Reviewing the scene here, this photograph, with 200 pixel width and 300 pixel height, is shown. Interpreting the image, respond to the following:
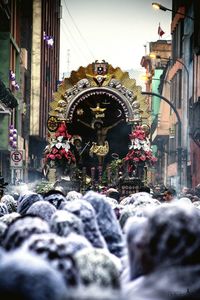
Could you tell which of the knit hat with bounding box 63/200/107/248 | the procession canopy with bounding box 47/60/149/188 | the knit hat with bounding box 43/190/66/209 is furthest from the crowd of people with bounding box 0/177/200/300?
the procession canopy with bounding box 47/60/149/188

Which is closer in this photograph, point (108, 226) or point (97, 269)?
point (97, 269)

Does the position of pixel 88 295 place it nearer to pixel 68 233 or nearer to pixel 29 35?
pixel 68 233

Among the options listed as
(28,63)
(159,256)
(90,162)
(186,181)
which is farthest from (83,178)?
(28,63)

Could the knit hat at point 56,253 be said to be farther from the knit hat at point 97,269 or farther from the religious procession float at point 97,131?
the religious procession float at point 97,131

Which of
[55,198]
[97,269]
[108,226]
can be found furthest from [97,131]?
[97,269]

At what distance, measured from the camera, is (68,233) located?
7555 millimetres

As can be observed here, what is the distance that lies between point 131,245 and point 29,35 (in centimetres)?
7762

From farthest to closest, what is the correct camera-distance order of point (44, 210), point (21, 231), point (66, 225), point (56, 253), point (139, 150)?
point (139, 150)
point (44, 210)
point (66, 225)
point (21, 231)
point (56, 253)

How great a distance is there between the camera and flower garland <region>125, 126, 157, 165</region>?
33719mm

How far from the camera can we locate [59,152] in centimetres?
3375

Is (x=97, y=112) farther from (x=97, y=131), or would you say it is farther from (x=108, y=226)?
(x=108, y=226)

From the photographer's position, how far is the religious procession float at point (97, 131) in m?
33.9

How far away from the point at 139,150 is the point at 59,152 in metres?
2.51

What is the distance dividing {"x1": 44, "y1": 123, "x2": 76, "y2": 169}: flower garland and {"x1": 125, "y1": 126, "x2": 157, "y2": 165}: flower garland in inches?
74.3
